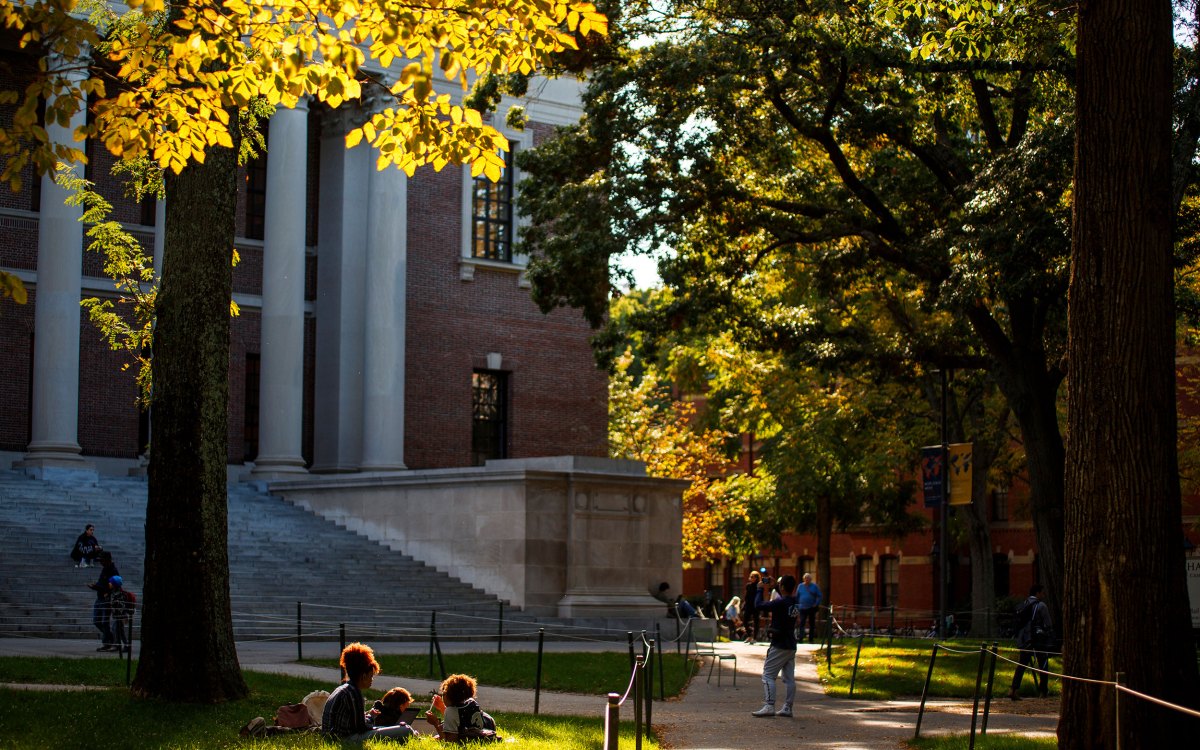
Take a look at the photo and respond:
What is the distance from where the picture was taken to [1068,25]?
18438mm

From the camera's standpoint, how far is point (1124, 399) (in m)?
11.0

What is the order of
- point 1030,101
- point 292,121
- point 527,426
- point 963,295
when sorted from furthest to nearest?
point 527,426 → point 292,121 → point 1030,101 → point 963,295

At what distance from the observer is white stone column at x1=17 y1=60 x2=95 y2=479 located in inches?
1303

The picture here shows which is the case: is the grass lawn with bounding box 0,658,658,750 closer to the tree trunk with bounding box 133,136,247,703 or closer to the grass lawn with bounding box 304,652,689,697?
the tree trunk with bounding box 133,136,247,703

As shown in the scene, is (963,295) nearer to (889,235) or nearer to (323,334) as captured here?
(889,235)

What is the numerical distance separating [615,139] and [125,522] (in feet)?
41.5

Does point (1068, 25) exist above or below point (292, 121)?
below

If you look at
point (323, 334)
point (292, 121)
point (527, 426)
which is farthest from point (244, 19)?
point (527, 426)

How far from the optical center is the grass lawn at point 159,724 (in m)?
11.3

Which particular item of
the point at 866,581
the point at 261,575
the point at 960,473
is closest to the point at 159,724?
the point at 261,575

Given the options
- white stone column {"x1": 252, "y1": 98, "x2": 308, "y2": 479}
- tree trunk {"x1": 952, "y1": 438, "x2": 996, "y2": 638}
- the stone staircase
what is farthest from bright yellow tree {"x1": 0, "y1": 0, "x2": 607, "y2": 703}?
tree trunk {"x1": 952, "y1": 438, "x2": 996, "y2": 638}

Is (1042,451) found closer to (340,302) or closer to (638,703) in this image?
(638,703)

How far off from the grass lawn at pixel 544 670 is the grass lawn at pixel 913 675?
2409mm

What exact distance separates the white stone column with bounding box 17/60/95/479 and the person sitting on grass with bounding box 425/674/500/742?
23.0 m
